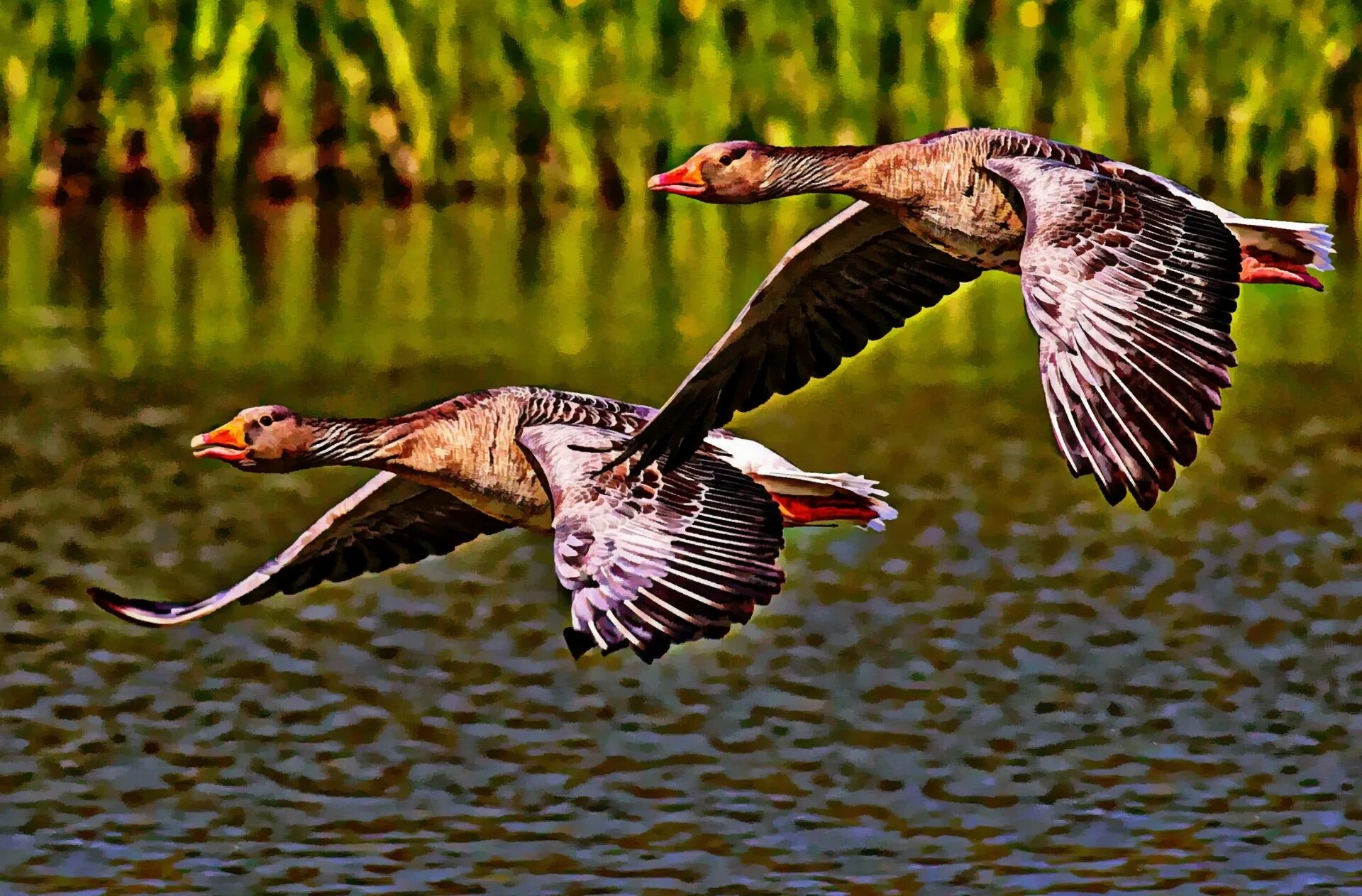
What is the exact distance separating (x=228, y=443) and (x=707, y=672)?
6527mm

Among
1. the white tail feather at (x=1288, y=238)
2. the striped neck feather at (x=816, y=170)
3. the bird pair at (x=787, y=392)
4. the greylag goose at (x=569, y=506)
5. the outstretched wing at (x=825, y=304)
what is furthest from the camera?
the outstretched wing at (x=825, y=304)

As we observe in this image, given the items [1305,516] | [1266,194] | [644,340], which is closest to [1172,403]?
[1305,516]

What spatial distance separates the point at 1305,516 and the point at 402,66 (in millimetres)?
15425

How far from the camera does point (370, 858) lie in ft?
49.5

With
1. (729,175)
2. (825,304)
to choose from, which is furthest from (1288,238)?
(729,175)

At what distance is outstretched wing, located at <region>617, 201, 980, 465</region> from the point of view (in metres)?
12.5

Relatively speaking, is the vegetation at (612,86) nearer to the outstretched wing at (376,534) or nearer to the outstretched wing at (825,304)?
the outstretched wing at (825,304)

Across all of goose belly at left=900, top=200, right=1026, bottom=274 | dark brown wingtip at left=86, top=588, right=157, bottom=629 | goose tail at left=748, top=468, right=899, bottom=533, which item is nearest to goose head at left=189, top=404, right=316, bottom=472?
dark brown wingtip at left=86, top=588, right=157, bottom=629

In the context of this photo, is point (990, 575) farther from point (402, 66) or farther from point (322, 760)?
point (402, 66)

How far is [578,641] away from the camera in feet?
31.7

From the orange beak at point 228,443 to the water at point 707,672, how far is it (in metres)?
3.16

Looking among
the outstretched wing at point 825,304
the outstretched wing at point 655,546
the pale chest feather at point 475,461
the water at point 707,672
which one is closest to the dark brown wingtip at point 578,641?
the outstretched wing at point 655,546

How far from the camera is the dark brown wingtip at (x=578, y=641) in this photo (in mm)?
9562

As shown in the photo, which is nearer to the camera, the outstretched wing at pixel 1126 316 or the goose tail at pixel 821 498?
the outstretched wing at pixel 1126 316
